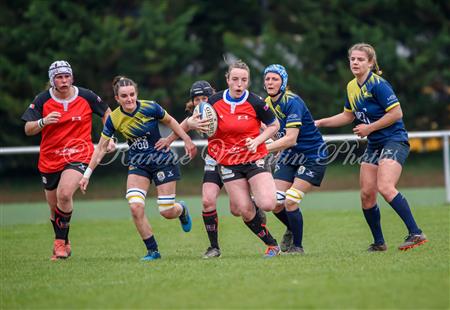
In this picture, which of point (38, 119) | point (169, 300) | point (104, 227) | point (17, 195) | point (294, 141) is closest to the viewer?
point (169, 300)

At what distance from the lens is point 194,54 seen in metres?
21.5

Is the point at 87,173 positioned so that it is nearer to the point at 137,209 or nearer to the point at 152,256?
the point at 137,209

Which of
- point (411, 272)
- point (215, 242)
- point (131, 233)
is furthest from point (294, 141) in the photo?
point (131, 233)

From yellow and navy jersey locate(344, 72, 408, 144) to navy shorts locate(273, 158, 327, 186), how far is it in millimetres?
606

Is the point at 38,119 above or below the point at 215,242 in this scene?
above

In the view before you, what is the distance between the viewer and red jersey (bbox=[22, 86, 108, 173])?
30.2ft

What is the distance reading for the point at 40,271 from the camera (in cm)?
797

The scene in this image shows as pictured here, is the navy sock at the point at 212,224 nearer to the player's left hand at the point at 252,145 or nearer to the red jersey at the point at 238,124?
the red jersey at the point at 238,124

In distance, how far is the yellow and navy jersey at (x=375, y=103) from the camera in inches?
329

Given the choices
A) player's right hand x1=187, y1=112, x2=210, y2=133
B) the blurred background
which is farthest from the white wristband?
the blurred background

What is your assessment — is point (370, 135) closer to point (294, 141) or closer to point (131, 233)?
point (294, 141)

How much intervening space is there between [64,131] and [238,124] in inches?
81.0

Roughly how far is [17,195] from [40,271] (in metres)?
12.3

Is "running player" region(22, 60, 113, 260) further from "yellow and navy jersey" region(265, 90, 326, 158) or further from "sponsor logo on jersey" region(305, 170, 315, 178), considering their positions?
"sponsor logo on jersey" region(305, 170, 315, 178)
